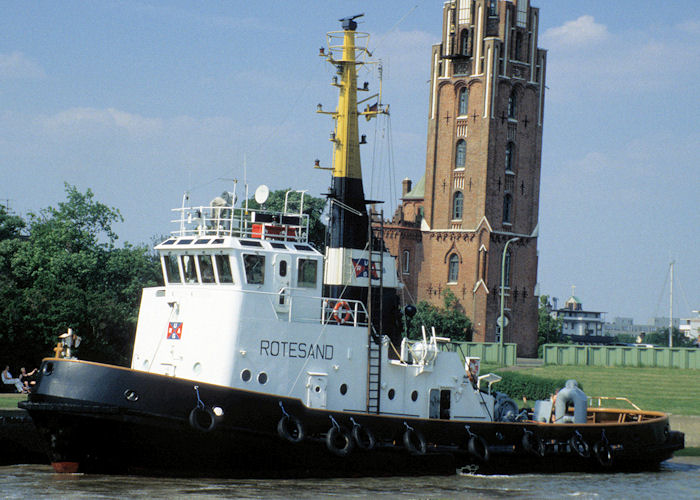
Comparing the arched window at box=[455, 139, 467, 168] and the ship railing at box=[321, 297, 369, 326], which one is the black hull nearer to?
the ship railing at box=[321, 297, 369, 326]

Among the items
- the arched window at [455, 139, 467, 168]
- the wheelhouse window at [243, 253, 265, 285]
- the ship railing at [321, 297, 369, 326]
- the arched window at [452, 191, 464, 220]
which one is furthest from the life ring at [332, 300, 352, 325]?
the arched window at [455, 139, 467, 168]

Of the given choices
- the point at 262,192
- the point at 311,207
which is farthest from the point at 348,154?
the point at 311,207

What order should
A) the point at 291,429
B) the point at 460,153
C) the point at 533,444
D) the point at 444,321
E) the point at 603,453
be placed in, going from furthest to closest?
the point at 460,153
the point at 444,321
the point at 603,453
the point at 533,444
the point at 291,429

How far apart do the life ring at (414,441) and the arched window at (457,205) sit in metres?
54.4

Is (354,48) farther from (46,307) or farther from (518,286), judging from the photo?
(518,286)

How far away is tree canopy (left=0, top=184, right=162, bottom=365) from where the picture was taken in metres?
33.6

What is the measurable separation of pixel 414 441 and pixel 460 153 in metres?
55.6

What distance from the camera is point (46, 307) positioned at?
112 feet

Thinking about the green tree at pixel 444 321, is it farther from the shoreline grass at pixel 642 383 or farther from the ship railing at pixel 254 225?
the ship railing at pixel 254 225

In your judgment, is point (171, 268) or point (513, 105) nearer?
point (171, 268)

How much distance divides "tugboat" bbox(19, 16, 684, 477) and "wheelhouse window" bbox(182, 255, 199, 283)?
3 cm

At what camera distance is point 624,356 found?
49875 millimetres

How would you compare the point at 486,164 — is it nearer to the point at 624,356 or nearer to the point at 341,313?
the point at 624,356

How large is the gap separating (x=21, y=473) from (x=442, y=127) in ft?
192
